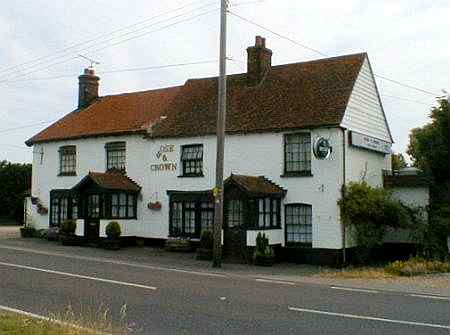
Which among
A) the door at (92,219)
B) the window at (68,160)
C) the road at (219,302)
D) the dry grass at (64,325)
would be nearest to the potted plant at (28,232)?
the window at (68,160)

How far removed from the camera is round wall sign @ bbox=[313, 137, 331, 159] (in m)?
24.1

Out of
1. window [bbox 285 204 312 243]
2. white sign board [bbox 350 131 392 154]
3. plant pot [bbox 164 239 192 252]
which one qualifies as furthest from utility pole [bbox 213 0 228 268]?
white sign board [bbox 350 131 392 154]

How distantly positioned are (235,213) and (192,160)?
14.8 feet

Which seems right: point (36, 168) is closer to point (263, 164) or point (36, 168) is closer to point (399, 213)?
point (263, 164)

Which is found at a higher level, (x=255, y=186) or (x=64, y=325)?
(x=255, y=186)

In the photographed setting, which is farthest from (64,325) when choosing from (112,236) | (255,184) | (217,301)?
(112,236)

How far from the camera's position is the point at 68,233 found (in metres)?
29.5

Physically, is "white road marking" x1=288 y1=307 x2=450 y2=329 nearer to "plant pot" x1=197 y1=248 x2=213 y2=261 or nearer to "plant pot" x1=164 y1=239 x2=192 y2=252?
"plant pot" x1=197 y1=248 x2=213 y2=261

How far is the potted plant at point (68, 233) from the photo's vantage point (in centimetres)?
2927

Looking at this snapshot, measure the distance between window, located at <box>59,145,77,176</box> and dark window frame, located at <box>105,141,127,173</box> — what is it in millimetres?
2613

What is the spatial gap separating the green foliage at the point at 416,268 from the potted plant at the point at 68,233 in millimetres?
15668

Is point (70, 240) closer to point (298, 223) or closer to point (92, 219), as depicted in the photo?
point (92, 219)

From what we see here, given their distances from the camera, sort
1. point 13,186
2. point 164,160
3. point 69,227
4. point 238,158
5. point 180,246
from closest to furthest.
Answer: point 238,158
point 180,246
point 164,160
point 69,227
point 13,186

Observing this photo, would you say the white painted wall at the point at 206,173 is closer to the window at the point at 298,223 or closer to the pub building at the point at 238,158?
the pub building at the point at 238,158
